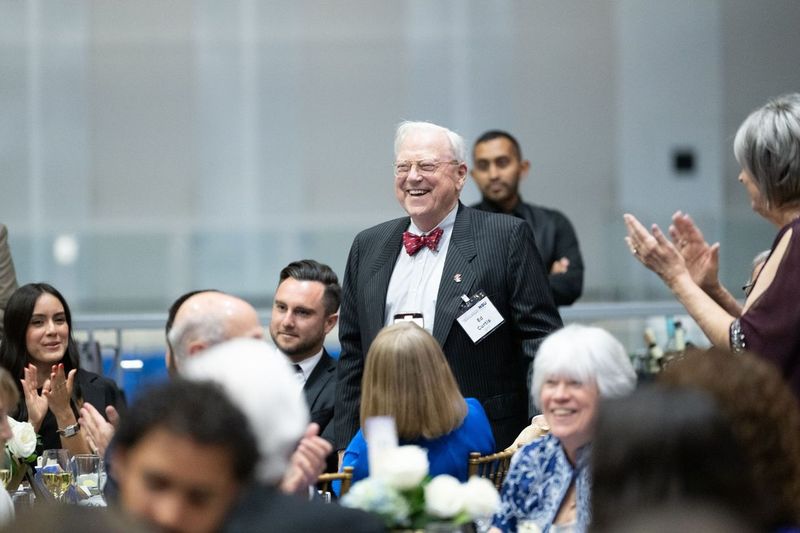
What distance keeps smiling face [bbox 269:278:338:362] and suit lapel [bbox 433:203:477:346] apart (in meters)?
0.59

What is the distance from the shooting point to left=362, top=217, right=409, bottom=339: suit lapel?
15.1 ft

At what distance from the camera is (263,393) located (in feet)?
7.62

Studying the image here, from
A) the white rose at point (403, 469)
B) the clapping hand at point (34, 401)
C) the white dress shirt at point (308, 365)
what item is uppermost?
the white rose at point (403, 469)

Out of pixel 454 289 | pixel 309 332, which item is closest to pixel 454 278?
pixel 454 289

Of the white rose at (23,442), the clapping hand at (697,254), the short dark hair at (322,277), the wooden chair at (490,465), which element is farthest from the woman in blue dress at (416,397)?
the short dark hair at (322,277)

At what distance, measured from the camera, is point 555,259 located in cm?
673

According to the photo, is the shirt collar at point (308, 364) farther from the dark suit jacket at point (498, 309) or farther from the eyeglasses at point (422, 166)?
the eyeglasses at point (422, 166)

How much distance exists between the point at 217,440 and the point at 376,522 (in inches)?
14.8

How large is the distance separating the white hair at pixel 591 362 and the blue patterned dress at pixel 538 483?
0.16 m

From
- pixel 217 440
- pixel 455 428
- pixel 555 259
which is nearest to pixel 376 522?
pixel 217 440

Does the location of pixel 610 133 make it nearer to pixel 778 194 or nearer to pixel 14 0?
pixel 14 0

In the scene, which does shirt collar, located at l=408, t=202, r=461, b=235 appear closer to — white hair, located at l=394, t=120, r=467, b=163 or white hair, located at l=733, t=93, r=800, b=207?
white hair, located at l=394, t=120, r=467, b=163

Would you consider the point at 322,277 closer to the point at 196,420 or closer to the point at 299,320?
the point at 299,320

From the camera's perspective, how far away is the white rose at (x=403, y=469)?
2623 millimetres
